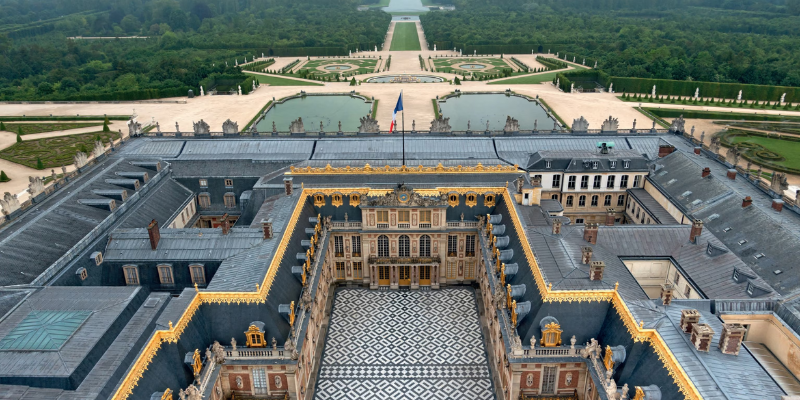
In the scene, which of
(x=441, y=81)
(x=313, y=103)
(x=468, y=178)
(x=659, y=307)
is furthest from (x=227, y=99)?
(x=659, y=307)

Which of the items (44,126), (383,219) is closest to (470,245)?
(383,219)

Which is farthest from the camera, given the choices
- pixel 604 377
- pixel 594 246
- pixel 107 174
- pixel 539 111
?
pixel 539 111

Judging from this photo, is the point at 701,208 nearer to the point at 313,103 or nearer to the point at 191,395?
the point at 191,395

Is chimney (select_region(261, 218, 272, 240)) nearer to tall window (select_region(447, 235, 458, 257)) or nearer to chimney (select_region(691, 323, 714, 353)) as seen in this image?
tall window (select_region(447, 235, 458, 257))

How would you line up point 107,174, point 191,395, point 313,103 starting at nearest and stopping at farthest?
point 191,395
point 107,174
point 313,103

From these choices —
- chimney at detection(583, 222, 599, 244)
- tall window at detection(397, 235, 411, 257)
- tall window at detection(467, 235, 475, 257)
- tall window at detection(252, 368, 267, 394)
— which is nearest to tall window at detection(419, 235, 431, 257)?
tall window at detection(397, 235, 411, 257)

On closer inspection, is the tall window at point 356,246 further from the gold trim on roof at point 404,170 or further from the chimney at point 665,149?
the chimney at point 665,149

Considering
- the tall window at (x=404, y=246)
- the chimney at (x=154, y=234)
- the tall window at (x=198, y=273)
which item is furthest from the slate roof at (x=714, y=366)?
the chimney at (x=154, y=234)
